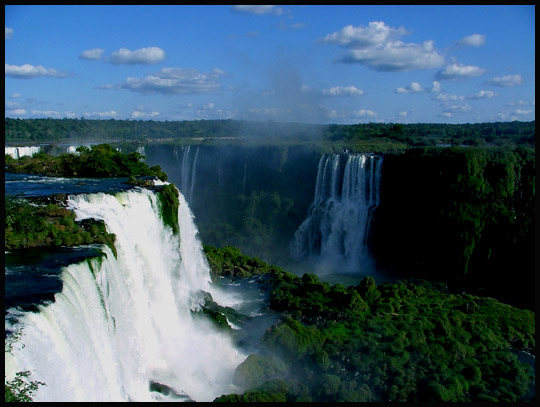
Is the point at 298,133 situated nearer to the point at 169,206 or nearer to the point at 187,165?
the point at 187,165

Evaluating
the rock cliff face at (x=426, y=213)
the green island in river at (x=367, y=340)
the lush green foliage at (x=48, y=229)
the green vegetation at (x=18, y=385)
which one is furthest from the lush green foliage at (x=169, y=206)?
the rock cliff face at (x=426, y=213)

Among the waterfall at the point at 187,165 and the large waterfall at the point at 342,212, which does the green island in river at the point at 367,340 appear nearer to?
the large waterfall at the point at 342,212

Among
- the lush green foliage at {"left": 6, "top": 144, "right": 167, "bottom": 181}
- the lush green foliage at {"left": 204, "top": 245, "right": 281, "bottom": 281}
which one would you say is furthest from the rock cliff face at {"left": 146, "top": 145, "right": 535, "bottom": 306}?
the lush green foliage at {"left": 6, "top": 144, "right": 167, "bottom": 181}

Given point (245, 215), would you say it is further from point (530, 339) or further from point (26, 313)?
point (26, 313)

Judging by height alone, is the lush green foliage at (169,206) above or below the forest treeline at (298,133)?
below

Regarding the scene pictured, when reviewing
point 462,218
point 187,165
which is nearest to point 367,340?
point 462,218

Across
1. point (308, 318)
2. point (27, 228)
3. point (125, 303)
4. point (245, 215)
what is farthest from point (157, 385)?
point (245, 215)
